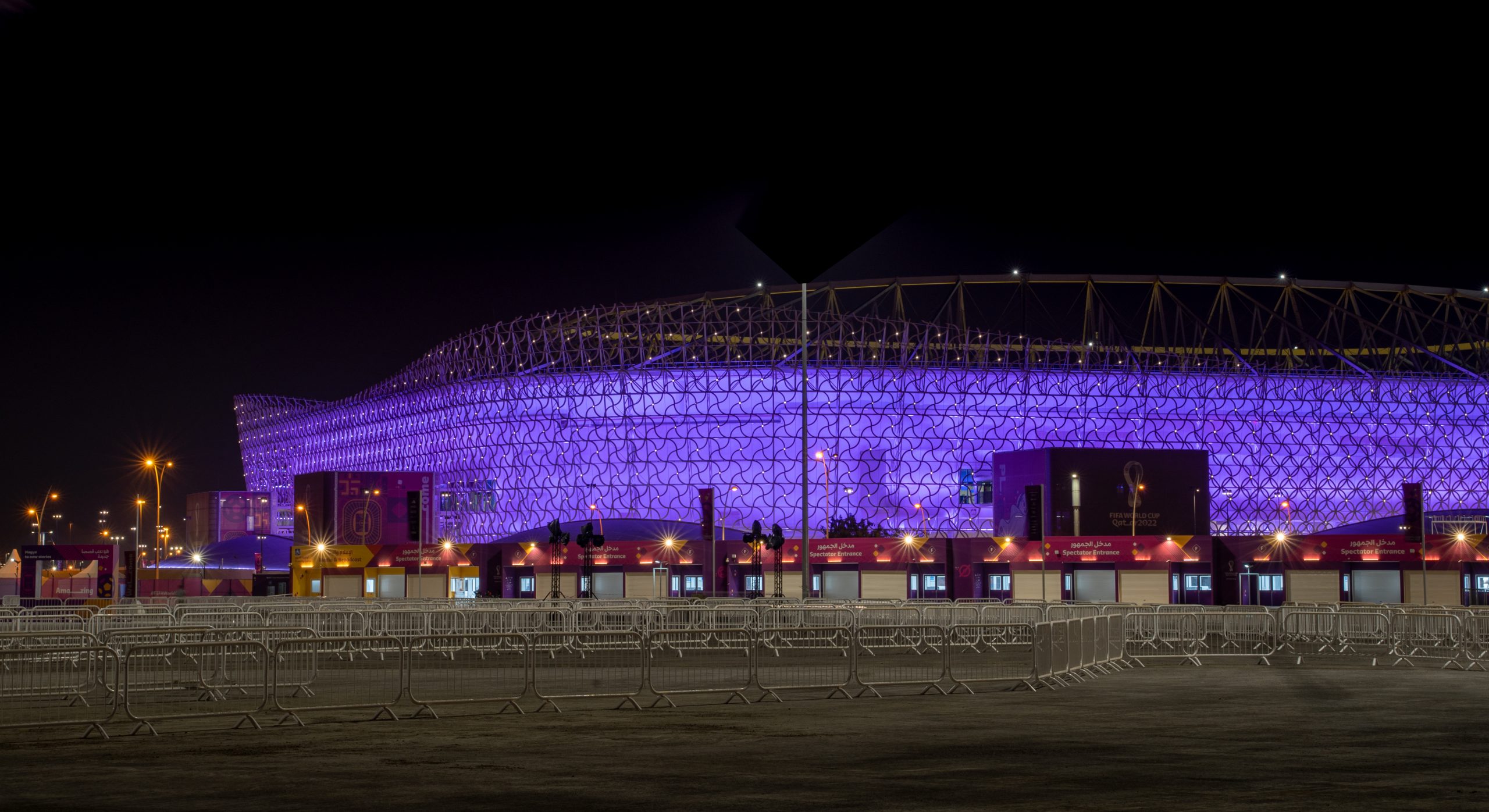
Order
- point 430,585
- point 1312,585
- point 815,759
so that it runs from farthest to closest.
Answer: point 430,585 → point 1312,585 → point 815,759

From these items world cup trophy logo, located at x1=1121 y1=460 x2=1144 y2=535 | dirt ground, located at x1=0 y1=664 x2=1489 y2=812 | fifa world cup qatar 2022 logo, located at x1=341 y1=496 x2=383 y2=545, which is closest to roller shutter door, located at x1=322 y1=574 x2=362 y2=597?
fifa world cup qatar 2022 logo, located at x1=341 y1=496 x2=383 y2=545

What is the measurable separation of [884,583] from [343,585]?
2655 cm

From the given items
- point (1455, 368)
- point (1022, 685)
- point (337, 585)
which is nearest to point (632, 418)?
point (337, 585)

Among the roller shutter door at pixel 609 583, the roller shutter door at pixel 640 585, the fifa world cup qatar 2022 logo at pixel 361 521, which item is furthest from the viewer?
the fifa world cup qatar 2022 logo at pixel 361 521

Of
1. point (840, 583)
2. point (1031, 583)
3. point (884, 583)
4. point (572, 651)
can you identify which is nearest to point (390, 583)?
point (840, 583)

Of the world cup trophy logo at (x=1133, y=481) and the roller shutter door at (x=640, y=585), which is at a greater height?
the world cup trophy logo at (x=1133, y=481)

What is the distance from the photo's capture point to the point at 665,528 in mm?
93312

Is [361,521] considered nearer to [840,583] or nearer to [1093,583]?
[840,583]

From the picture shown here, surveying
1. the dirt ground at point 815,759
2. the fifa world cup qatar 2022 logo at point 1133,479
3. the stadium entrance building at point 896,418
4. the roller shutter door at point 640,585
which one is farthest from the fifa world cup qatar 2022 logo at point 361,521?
the dirt ground at point 815,759

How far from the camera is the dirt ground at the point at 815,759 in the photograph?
10609mm

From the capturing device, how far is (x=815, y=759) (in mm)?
12852

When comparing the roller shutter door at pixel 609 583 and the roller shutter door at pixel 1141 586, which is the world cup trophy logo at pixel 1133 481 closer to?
the roller shutter door at pixel 1141 586

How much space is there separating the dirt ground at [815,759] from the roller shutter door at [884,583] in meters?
47.9

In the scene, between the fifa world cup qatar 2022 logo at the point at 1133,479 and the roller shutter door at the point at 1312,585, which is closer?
the roller shutter door at the point at 1312,585
